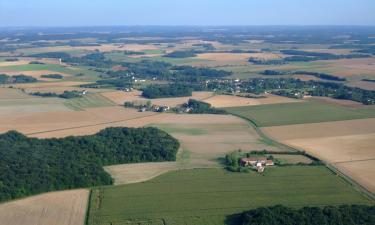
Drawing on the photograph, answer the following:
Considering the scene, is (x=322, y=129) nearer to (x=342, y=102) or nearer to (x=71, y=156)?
(x=342, y=102)

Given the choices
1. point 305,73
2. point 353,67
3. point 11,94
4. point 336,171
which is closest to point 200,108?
point 336,171

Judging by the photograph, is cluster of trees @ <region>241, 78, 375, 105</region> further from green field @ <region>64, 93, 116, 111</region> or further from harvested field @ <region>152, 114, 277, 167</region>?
green field @ <region>64, 93, 116, 111</region>

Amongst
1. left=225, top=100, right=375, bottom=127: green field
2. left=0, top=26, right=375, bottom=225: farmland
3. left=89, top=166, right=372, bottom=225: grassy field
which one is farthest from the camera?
left=225, top=100, right=375, bottom=127: green field

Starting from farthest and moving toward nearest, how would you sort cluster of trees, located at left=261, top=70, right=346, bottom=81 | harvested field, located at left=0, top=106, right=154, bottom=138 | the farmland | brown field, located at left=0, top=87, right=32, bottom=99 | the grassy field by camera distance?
cluster of trees, located at left=261, top=70, right=346, bottom=81 < brown field, located at left=0, top=87, right=32, bottom=99 < harvested field, located at left=0, top=106, right=154, bottom=138 < the farmland < the grassy field

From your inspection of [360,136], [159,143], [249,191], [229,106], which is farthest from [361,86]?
[249,191]

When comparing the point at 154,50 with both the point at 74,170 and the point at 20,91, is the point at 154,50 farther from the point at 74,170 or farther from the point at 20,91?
the point at 74,170

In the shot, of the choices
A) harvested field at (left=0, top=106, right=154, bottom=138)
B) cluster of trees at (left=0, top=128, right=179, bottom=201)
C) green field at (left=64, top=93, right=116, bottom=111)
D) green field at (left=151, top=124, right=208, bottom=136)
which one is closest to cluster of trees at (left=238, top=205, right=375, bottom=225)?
cluster of trees at (left=0, top=128, right=179, bottom=201)
